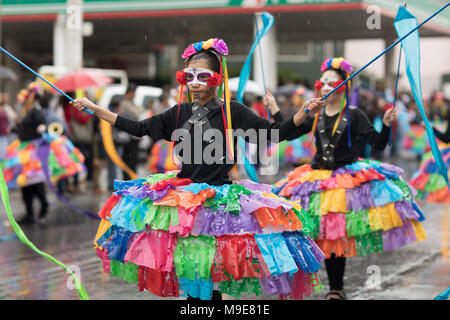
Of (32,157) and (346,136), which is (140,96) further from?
(346,136)

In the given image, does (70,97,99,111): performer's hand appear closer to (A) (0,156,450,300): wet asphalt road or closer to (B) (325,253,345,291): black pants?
(A) (0,156,450,300): wet asphalt road

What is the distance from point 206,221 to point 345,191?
2.04 meters

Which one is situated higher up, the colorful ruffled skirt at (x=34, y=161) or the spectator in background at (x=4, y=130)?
the spectator in background at (x=4, y=130)

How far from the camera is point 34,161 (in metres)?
10.4

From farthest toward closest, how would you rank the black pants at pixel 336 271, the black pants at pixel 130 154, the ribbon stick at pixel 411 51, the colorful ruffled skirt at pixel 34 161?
the black pants at pixel 130 154
the colorful ruffled skirt at pixel 34 161
the black pants at pixel 336 271
the ribbon stick at pixel 411 51

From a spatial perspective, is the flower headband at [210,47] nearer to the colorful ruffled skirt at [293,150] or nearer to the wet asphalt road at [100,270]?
the wet asphalt road at [100,270]

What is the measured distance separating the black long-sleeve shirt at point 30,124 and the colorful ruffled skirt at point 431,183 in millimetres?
5171

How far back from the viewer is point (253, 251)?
14.1ft

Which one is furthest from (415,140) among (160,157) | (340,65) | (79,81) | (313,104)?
(313,104)

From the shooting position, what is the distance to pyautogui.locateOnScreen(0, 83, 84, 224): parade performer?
10273 mm

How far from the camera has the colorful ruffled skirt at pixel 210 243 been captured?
168 inches

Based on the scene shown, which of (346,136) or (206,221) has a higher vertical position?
(346,136)

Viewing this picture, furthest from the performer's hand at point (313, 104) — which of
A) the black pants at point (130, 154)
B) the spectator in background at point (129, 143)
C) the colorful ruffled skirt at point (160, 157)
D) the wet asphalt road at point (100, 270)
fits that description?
the black pants at point (130, 154)
